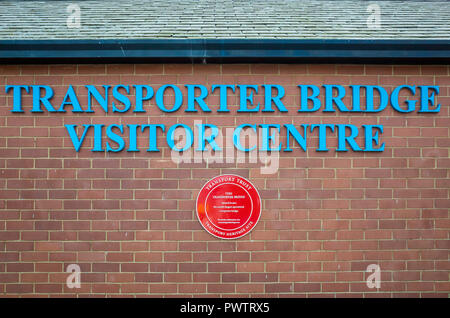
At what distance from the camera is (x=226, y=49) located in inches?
157

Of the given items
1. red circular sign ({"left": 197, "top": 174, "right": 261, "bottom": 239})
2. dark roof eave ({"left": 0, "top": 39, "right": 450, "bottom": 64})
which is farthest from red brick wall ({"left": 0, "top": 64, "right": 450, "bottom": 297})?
dark roof eave ({"left": 0, "top": 39, "right": 450, "bottom": 64})

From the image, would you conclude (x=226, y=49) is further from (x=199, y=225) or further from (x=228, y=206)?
(x=199, y=225)

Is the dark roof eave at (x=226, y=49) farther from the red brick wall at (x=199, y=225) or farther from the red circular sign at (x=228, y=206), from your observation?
the red circular sign at (x=228, y=206)

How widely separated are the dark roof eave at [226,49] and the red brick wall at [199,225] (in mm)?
757

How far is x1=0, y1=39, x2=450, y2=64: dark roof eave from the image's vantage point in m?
3.97

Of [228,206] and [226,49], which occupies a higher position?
[226,49]

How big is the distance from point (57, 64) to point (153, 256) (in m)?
2.72

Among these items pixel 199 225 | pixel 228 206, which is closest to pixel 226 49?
pixel 228 206

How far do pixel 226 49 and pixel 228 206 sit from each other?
6.31ft

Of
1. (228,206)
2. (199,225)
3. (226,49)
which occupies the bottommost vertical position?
(199,225)

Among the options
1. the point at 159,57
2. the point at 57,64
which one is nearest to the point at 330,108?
the point at 159,57

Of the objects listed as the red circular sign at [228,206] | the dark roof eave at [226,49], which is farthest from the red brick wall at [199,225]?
the dark roof eave at [226,49]

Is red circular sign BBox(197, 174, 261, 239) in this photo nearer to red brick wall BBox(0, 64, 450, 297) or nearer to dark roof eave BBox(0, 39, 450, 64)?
red brick wall BBox(0, 64, 450, 297)

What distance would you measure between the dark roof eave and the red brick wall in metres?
0.76
